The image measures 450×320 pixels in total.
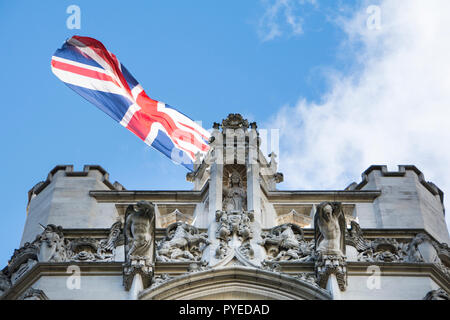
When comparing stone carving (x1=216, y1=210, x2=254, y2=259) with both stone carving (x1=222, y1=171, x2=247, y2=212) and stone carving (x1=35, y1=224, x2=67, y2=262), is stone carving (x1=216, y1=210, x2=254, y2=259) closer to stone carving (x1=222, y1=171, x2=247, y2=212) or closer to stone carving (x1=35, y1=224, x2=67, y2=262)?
stone carving (x1=222, y1=171, x2=247, y2=212)

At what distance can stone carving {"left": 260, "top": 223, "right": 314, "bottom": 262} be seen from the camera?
27903mm

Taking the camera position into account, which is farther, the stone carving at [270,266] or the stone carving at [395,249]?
the stone carving at [395,249]

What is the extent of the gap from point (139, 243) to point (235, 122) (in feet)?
25.9

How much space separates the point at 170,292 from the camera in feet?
86.7

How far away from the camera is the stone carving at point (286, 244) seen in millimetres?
27903

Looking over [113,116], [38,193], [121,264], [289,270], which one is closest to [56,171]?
[38,193]

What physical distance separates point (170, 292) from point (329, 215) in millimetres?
4093

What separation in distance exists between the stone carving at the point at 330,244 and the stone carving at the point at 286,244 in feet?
1.63

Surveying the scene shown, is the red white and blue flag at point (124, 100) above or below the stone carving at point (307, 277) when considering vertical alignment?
above

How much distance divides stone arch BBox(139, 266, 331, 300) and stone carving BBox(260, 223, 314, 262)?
1.10 m

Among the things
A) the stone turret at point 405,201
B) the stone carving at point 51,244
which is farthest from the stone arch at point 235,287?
the stone turret at point 405,201

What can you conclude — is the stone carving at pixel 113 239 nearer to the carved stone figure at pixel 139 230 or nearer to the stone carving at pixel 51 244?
the stone carving at pixel 51 244

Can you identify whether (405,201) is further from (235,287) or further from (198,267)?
(198,267)

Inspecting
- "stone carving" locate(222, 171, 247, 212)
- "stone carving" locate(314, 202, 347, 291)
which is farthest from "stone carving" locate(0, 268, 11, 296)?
"stone carving" locate(314, 202, 347, 291)
